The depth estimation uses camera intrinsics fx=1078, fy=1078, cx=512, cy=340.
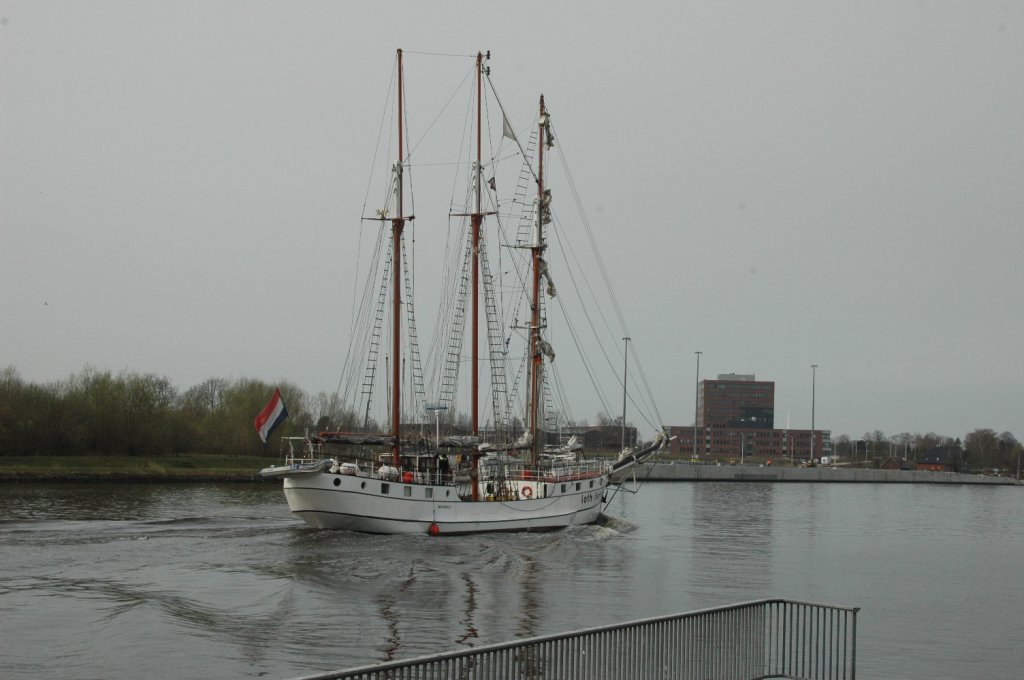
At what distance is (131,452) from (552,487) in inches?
2683

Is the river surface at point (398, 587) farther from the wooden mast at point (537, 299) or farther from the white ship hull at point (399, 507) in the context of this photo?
the wooden mast at point (537, 299)

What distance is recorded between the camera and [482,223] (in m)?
68.1

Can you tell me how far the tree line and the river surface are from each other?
98.3 ft

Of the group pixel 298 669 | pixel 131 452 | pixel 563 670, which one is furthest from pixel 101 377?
pixel 563 670

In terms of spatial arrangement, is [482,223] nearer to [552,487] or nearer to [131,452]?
[552,487]

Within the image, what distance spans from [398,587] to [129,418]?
289 feet

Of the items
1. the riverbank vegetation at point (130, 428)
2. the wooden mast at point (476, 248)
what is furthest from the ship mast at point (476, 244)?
the riverbank vegetation at point (130, 428)

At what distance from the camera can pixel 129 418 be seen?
118 metres

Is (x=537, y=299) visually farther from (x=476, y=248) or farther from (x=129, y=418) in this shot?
(x=129, y=418)

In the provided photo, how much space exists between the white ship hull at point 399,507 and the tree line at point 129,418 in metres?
25.6

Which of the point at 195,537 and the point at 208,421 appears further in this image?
the point at 208,421

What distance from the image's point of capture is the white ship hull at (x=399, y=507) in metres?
54.3

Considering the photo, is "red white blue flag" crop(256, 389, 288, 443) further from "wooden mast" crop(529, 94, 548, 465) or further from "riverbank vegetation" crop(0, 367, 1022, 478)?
"riverbank vegetation" crop(0, 367, 1022, 478)

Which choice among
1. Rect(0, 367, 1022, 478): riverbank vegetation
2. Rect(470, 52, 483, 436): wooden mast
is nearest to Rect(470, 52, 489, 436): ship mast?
Rect(470, 52, 483, 436): wooden mast
